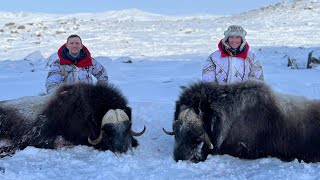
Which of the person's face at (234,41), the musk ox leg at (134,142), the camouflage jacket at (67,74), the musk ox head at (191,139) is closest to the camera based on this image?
the musk ox head at (191,139)

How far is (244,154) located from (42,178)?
1.85 m

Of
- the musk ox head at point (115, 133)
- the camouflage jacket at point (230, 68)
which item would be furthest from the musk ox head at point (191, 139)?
the camouflage jacket at point (230, 68)

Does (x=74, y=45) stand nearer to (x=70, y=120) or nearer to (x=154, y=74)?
(x=70, y=120)

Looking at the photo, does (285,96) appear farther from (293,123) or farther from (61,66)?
(61,66)

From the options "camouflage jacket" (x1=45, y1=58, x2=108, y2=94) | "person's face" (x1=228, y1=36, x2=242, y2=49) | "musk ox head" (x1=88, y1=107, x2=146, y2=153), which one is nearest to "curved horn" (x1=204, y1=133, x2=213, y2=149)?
"musk ox head" (x1=88, y1=107, x2=146, y2=153)

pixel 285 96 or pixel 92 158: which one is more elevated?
pixel 285 96

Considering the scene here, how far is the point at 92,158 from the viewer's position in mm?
4336

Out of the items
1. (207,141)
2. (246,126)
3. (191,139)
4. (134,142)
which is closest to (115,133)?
(134,142)

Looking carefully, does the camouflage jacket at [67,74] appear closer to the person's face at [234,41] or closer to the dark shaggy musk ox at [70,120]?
the dark shaggy musk ox at [70,120]

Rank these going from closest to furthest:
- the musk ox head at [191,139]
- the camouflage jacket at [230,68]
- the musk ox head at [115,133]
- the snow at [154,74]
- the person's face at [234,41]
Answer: the snow at [154,74], the musk ox head at [191,139], the musk ox head at [115,133], the person's face at [234,41], the camouflage jacket at [230,68]

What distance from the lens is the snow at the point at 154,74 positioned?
390cm

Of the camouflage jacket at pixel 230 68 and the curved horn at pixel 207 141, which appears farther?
the camouflage jacket at pixel 230 68

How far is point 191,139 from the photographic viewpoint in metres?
4.27

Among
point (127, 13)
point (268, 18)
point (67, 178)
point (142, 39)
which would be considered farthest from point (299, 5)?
point (67, 178)
